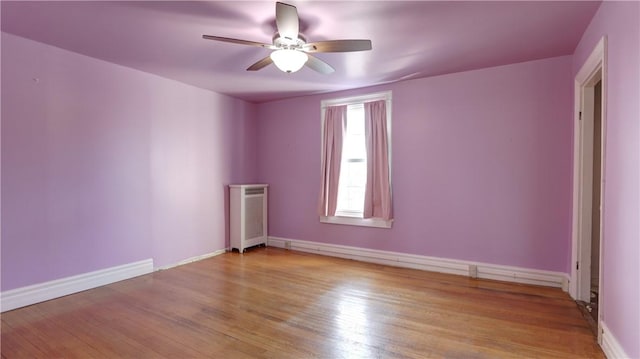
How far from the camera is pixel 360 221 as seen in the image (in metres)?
4.28

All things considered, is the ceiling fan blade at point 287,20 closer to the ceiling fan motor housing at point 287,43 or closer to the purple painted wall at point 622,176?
the ceiling fan motor housing at point 287,43

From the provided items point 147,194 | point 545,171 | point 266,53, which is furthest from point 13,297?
point 545,171

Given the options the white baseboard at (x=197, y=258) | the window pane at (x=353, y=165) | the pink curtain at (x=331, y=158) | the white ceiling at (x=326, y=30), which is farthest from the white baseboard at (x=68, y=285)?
the window pane at (x=353, y=165)

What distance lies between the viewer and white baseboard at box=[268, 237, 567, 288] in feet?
10.5

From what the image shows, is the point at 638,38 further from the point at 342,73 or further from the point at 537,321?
the point at 342,73

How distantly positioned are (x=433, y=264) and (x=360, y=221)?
1.08 metres

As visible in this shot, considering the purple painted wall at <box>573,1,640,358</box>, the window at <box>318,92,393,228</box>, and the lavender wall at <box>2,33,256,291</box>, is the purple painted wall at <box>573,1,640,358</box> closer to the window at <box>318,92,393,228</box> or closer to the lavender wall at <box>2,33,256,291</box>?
the window at <box>318,92,393,228</box>

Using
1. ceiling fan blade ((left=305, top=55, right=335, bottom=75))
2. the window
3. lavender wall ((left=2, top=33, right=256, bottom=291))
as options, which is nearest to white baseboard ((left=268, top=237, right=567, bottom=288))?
the window

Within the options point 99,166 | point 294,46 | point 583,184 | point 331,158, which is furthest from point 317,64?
point 583,184

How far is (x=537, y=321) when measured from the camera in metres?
2.43

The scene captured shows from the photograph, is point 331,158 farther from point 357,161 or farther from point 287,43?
point 287,43

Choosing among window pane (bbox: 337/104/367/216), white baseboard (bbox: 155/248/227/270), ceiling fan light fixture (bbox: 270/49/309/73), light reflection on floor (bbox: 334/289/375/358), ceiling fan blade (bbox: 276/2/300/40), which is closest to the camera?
ceiling fan blade (bbox: 276/2/300/40)

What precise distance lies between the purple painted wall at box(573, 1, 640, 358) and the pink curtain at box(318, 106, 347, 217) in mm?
2815

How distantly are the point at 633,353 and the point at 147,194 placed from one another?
4331 mm
